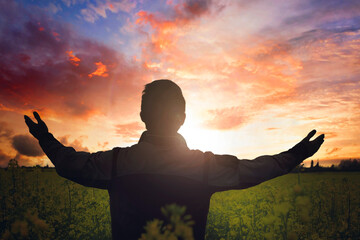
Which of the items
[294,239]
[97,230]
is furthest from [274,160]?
→ [97,230]

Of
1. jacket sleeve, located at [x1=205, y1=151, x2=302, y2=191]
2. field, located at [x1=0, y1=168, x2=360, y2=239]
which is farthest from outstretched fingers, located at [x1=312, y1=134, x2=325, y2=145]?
field, located at [x1=0, y1=168, x2=360, y2=239]

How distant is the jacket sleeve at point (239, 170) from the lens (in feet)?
6.39

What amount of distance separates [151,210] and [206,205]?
1.46ft

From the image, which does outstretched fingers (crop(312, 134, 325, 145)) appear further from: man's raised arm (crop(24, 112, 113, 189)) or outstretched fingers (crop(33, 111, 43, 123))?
outstretched fingers (crop(33, 111, 43, 123))

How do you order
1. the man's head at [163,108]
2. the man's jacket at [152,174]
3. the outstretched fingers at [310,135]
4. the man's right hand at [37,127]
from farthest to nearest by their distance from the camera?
the outstretched fingers at [310,135] < the man's right hand at [37,127] < the man's head at [163,108] < the man's jacket at [152,174]

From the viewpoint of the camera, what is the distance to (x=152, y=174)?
1907 mm

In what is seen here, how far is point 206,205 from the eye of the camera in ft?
6.82

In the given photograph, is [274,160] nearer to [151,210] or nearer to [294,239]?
[294,239]

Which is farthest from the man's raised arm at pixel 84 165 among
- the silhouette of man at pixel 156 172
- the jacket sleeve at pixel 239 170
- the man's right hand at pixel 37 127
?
the jacket sleeve at pixel 239 170

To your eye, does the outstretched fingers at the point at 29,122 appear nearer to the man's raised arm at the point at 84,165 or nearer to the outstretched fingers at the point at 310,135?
the man's raised arm at the point at 84,165

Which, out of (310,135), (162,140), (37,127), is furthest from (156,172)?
(310,135)

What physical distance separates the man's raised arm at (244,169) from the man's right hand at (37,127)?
143 centimetres

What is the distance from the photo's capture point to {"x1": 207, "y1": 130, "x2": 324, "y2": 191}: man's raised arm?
1.95 metres

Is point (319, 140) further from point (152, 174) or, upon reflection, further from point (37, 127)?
point (37, 127)
